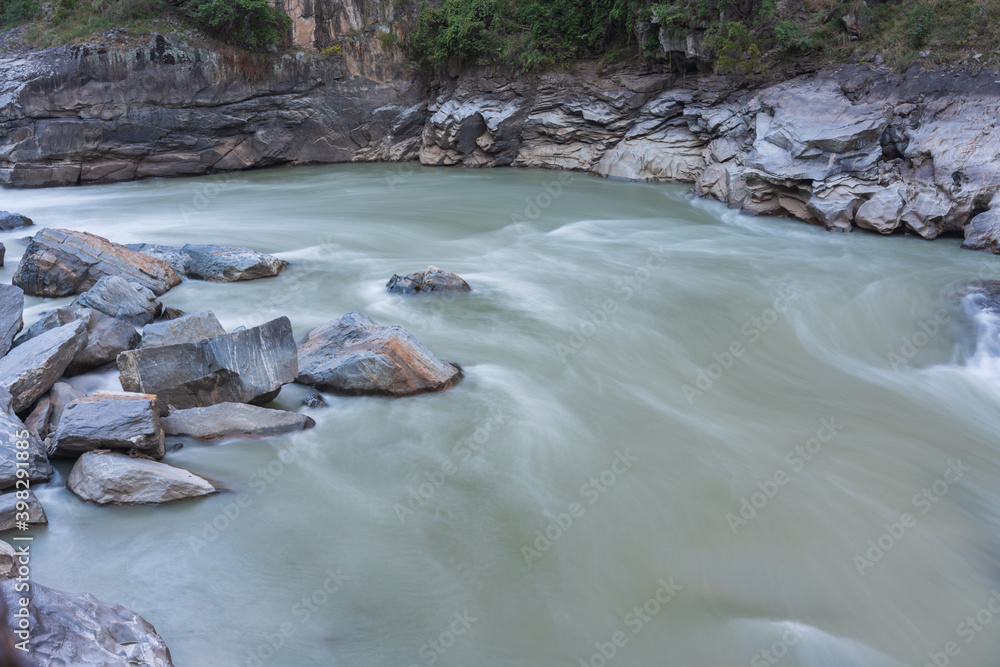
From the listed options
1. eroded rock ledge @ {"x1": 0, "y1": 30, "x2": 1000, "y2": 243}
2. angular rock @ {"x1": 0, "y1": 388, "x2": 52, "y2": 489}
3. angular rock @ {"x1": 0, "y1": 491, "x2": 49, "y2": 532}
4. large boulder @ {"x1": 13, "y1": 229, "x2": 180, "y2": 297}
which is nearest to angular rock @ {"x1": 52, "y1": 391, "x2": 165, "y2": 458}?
angular rock @ {"x1": 0, "y1": 388, "x2": 52, "y2": 489}

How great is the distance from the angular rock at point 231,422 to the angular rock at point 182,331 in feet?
3.55

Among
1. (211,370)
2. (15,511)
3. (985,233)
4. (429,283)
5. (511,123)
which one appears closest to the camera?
(15,511)

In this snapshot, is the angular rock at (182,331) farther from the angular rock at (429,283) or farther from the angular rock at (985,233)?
the angular rock at (985,233)

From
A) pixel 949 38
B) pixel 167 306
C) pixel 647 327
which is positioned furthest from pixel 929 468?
pixel 949 38

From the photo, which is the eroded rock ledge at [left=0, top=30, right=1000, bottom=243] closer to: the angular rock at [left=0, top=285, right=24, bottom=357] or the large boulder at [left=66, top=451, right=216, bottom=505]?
the large boulder at [left=66, top=451, right=216, bottom=505]

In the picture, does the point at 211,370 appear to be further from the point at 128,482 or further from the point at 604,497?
the point at 604,497

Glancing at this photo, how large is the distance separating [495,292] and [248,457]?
14.0 ft

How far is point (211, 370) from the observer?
16.8 feet

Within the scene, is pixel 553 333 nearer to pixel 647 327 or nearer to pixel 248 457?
pixel 647 327

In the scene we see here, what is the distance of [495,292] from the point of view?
27.1 ft

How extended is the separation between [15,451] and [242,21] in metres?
16.1

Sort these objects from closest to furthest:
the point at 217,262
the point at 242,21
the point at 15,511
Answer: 1. the point at 15,511
2. the point at 217,262
3. the point at 242,21

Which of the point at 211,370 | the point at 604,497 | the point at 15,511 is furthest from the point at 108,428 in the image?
the point at 604,497

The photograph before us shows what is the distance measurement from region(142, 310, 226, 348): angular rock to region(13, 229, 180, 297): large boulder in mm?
1469
